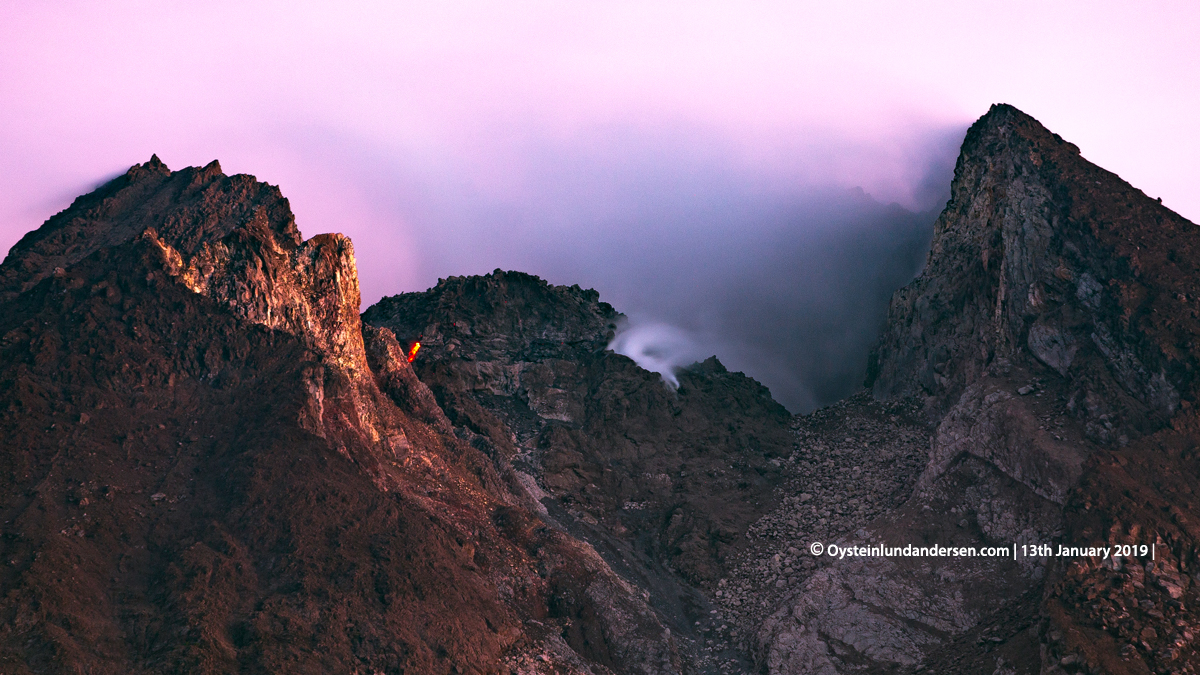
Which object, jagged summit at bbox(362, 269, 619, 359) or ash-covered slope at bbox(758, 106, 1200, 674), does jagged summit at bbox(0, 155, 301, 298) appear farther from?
ash-covered slope at bbox(758, 106, 1200, 674)

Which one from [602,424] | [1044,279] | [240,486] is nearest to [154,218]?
[240,486]

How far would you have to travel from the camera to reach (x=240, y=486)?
3051 inches

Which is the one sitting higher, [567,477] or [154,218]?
[154,218]

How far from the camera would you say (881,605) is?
276ft

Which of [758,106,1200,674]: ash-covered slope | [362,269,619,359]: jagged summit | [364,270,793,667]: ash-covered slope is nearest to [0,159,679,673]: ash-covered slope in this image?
[364,270,793,667]: ash-covered slope

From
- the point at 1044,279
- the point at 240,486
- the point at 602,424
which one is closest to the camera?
the point at 240,486

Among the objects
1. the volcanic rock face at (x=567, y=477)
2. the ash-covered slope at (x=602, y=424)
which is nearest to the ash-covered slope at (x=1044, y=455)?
the volcanic rock face at (x=567, y=477)

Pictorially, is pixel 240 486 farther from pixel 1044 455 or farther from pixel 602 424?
pixel 1044 455

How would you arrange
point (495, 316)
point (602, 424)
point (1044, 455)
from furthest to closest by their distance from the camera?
point (495, 316) → point (602, 424) → point (1044, 455)

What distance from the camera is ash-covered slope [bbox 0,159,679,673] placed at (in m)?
65.2

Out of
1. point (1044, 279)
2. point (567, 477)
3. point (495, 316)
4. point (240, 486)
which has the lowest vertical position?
point (240, 486)

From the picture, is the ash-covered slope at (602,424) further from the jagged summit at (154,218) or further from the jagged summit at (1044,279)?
the jagged summit at (154,218)

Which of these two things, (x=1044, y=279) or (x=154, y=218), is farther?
(x=154, y=218)

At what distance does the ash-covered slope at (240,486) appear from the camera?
65.2 metres
